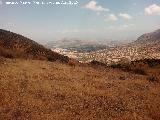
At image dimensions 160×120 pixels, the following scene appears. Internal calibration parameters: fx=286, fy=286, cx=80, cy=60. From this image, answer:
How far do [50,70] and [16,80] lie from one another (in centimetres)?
433

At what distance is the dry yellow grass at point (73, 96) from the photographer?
12.0 metres

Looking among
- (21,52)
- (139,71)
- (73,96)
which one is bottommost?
(73,96)

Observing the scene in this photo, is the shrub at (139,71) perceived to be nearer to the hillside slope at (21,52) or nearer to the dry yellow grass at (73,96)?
the dry yellow grass at (73,96)

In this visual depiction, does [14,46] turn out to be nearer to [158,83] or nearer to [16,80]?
[16,80]

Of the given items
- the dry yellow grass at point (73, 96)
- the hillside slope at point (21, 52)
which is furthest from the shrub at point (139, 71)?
the hillside slope at point (21, 52)

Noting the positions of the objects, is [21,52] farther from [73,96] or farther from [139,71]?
[73,96]

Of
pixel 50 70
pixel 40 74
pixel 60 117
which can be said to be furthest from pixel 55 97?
pixel 50 70

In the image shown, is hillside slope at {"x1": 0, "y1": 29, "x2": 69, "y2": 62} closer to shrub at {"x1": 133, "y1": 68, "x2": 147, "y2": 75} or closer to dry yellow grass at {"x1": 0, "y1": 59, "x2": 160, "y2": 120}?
dry yellow grass at {"x1": 0, "y1": 59, "x2": 160, "y2": 120}

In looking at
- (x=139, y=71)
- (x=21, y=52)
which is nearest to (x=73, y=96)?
(x=139, y=71)

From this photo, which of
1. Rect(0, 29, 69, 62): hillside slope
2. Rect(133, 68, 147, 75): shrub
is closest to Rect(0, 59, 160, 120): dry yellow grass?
Rect(133, 68, 147, 75): shrub

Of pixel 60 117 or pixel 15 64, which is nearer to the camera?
pixel 60 117

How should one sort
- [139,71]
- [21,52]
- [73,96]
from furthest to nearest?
1. [21,52]
2. [139,71]
3. [73,96]

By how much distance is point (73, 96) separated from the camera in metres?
14.4

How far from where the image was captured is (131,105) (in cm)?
1328
